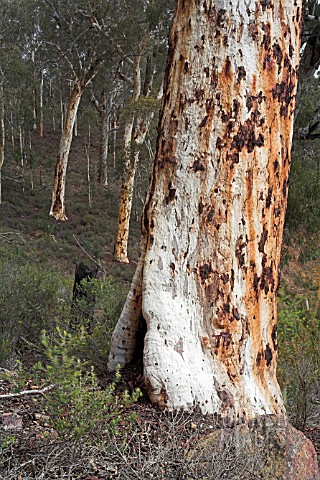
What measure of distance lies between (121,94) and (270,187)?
29732 millimetres

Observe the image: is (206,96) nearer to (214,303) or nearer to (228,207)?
(228,207)

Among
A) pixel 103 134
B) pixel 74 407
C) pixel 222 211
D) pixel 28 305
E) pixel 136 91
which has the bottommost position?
pixel 28 305

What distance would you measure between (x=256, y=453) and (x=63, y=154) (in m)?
19.3

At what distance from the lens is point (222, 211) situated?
3.24 metres

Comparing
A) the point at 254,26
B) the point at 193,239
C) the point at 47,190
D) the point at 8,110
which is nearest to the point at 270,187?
the point at 193,239

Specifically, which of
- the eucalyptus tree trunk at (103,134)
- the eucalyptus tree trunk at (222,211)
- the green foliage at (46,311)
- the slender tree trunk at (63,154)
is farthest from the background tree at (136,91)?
the eucalyptus tree trunk at (222,211)

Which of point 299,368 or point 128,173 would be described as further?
point 128,173

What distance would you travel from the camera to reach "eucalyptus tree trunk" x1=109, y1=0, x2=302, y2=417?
3.21 meters

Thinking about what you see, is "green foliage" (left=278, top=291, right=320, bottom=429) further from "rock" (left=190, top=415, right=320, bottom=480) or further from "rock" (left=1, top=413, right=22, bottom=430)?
"rock" (left=1, top=413, right=22, bottom=430)

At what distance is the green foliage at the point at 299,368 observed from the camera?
3.99 meters

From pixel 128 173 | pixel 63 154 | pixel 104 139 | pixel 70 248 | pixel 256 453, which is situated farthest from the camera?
pixel 104 139

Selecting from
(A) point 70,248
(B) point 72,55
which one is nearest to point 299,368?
(A) point 70,248

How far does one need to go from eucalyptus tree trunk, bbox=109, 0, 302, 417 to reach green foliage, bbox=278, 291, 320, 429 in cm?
68

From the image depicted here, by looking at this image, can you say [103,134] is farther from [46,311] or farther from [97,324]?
[97,324]
